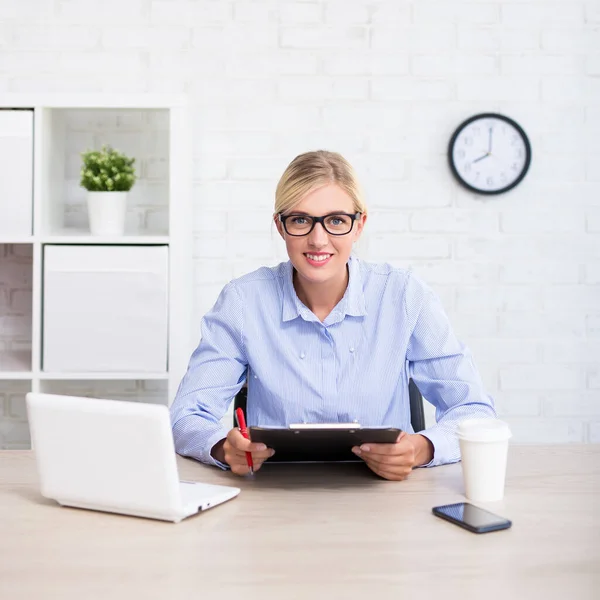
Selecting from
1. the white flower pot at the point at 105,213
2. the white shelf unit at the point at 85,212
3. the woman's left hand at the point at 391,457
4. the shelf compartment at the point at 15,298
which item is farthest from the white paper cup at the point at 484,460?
the shelf compartment at the point at 15,298

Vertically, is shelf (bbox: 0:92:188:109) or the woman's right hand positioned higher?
shelf (bbox: 0:92:188:109)

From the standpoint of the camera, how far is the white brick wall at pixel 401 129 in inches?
117

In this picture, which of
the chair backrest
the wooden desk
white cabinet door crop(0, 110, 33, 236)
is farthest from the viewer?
white cabinet door crop(0, 110, 33, 236)

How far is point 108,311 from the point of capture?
2.67 metres

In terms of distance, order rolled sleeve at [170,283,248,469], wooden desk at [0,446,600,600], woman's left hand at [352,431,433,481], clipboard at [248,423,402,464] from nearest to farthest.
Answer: wooden desk at [0,446,600,600], clipboard at [248,423,402,464], woman's left hand at [352,431,433,481], rolled sleeve at [170,283,248,469]

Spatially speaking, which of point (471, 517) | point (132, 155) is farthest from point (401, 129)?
point (471, 517)

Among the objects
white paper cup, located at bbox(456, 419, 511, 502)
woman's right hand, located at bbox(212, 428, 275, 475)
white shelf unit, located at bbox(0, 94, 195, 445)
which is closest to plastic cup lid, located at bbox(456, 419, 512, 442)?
white paper cup, located at bbox(456, 419, 511, 502)

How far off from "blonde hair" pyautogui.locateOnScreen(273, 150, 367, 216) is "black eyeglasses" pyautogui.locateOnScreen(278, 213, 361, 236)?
0.03 metres

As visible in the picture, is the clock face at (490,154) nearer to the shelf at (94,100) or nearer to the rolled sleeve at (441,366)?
the shelf at (94,100)

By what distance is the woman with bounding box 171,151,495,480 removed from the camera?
1.78 m

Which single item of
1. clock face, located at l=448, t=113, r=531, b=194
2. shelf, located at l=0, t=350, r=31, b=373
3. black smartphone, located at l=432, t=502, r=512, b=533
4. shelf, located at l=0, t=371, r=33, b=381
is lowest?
shelf, located at l=0, t=371, r=33, b=381

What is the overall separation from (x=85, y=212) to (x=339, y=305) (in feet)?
4.96

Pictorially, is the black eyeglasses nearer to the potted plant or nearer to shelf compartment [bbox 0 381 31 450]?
the potted plant

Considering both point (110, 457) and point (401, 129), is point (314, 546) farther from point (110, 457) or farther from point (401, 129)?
point (401, 129)
